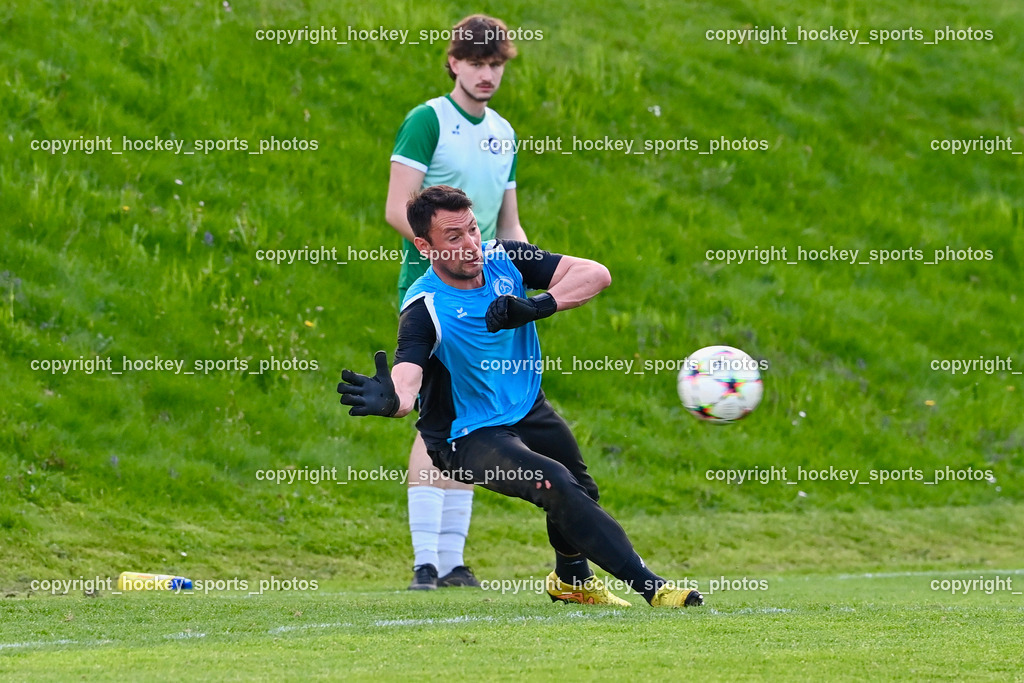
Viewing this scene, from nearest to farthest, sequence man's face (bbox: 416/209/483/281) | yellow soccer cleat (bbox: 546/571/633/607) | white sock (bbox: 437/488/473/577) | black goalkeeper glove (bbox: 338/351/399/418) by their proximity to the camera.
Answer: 1. black goalkeeper glove (bbox: 338/351/399/418)
2. man's face (bbox: 416/209/483/281)
3. yellow soccer cleat (bbox: 546/571/633/607)
4. white sock (bbox: 437/488/473/577)

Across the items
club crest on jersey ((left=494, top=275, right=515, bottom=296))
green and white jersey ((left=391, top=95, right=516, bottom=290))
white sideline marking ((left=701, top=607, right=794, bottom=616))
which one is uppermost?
green and white jersey ((left=391, top=95, right=516, bottom=290))

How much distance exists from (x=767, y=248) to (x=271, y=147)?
18.4 feet

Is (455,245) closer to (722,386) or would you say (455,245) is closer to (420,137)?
(420,137)

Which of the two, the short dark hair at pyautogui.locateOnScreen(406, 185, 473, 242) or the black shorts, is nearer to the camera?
the black shorts

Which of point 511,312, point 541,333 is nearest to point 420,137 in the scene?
point 511,312

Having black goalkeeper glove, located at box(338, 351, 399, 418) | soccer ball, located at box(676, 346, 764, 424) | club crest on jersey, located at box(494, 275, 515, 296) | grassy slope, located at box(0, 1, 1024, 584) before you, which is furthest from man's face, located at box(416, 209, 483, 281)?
grassy slope, located at box(0, 1, 1024, 584)

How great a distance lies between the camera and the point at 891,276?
1517 cm

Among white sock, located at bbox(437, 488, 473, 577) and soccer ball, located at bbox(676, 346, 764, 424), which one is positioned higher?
soccer ball, located at bbox(676, 346, 764, 424)

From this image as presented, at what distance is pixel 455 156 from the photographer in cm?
751

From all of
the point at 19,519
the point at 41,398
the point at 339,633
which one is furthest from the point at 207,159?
the point at 339,633

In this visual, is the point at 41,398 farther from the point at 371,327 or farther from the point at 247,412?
the point at 371,327

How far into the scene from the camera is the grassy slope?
33.1ft

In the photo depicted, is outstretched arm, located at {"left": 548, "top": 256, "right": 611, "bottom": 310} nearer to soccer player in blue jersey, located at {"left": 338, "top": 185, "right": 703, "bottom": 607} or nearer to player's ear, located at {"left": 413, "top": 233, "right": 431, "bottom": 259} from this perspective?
soccer player in blue jersey, located at {"left": 338, "top": 185, "right": 703, "bottom": 607}

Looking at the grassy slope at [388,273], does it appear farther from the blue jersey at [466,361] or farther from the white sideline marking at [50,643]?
the blue jersey at [466,361]
